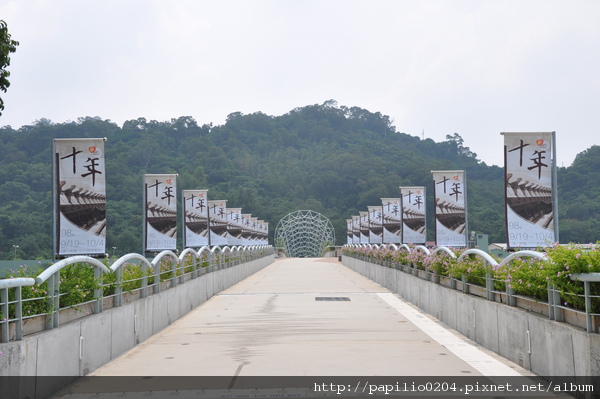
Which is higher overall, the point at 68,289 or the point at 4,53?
the point at 4,53

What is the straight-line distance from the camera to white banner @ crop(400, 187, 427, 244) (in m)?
28.3

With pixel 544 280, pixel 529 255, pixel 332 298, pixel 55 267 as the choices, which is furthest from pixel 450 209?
pixel 55 267

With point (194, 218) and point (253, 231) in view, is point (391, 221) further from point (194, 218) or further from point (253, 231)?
point (253, 231)

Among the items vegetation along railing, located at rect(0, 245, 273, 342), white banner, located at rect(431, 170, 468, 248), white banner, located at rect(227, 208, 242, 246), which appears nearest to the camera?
vegetation along railing, located at rect(0, 245, 273, 342)

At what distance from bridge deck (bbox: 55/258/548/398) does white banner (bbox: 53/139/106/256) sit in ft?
7.67

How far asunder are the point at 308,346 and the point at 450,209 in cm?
1141

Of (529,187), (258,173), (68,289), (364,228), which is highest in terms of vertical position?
(258,173)

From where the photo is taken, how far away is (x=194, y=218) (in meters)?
27.4

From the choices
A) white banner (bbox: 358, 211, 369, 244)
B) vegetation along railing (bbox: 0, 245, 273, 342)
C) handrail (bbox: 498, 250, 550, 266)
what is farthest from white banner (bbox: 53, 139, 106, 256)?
white banner (bbox: 358, 211, 369, 244)

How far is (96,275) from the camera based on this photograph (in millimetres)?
10359

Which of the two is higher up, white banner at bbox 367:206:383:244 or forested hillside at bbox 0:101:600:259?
forested hillside at bbox 0:101:600:259

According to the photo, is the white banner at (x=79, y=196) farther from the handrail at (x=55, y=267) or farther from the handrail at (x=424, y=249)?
the handrail at (x=424, y=249)

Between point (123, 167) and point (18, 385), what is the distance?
342ft

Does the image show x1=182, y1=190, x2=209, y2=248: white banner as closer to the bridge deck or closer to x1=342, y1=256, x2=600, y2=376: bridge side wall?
the bridge deck
